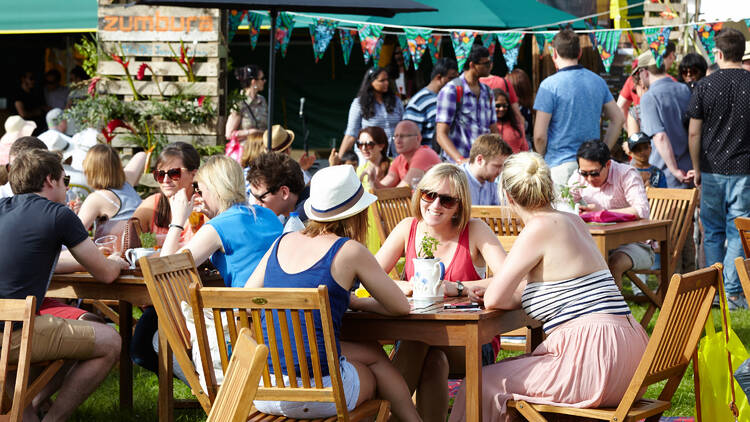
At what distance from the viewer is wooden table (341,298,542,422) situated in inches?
132

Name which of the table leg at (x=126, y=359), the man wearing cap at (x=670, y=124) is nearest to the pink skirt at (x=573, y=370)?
the table leg at (x=126, y=359)

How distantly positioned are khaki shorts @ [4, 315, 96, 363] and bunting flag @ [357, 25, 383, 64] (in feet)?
27.6

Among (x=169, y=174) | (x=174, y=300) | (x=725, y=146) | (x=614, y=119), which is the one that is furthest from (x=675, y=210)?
(x=174, y=300)

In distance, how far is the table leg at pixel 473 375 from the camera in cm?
334

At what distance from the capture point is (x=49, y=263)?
405 cm

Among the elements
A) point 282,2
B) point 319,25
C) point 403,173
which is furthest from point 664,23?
point 282,2

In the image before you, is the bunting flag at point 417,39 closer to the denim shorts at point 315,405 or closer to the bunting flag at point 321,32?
the bunting flag at point 321,32

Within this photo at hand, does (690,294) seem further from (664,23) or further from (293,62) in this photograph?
(293,62)

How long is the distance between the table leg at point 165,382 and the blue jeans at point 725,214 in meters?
4.49

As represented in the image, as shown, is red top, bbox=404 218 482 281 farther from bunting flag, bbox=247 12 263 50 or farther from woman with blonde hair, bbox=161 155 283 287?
bunting flag, bbox=247 12 263 50

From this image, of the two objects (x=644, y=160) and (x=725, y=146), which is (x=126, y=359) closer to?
(x=644, y=160)

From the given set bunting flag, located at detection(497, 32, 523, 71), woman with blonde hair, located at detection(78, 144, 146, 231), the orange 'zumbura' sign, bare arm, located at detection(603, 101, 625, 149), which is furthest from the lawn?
bunting flag, located at detection(497, 32, 523, 71)

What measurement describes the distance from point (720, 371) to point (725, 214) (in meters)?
4.01

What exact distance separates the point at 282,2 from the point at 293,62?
965 cm
